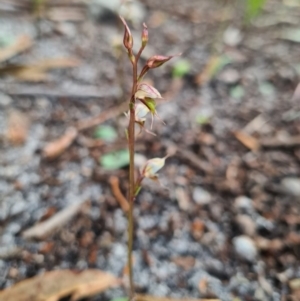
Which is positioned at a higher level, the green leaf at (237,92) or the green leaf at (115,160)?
the green leaf at (237,92)

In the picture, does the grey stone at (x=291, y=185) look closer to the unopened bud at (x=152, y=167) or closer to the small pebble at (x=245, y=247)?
the small pebble at (x=245, y=247)

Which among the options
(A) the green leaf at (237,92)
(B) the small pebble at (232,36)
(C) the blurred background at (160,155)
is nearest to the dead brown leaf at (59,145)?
(C) the blurred background at (160,155)

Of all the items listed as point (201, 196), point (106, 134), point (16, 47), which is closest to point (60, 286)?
point (201, 196)

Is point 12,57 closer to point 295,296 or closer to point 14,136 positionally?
point 14,136

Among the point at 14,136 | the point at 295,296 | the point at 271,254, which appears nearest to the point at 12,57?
the point at 14,136

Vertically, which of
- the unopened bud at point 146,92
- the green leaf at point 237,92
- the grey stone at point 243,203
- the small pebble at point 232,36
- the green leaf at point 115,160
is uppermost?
the small pebble at point 232,36

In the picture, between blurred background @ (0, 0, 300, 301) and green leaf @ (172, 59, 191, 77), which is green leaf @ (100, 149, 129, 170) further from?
green leaf @ (172, 59, 191, 77)
